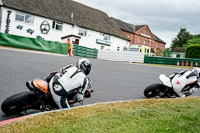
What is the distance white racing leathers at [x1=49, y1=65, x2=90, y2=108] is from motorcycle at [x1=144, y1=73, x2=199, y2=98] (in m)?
2.45

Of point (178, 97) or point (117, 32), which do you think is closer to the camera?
point (178, 97)

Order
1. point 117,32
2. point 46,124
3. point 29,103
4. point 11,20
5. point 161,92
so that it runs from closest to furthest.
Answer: point 46,124, point 29,103, point 161,92, point 11,20, point 117,32

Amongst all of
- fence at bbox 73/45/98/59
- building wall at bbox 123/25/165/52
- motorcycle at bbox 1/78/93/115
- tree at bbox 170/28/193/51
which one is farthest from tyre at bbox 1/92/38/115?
tree at bbox 170/28/193/51

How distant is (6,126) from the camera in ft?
9.11

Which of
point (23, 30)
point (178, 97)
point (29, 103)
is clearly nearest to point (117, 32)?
point (23, 30)

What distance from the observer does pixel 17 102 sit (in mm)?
3402

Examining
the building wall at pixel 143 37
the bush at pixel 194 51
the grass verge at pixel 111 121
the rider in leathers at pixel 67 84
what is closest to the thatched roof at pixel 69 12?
the building wall at pixel 143 37

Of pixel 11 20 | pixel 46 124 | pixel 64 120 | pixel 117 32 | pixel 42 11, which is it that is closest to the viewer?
pixel 46 124

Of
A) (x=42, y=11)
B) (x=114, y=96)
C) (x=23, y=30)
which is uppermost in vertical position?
(x=42, y=11)

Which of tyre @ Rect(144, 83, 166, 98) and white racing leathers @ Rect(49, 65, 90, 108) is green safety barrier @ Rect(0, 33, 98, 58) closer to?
tyre @ Rect(144, 83, 166, 98)

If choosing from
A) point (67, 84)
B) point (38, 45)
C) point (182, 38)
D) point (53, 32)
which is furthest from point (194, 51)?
point (182, 38)

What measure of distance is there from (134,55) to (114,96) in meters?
19.7

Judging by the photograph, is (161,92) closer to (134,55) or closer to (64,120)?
(64,120)

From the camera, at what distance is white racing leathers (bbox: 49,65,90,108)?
12.1 ft
